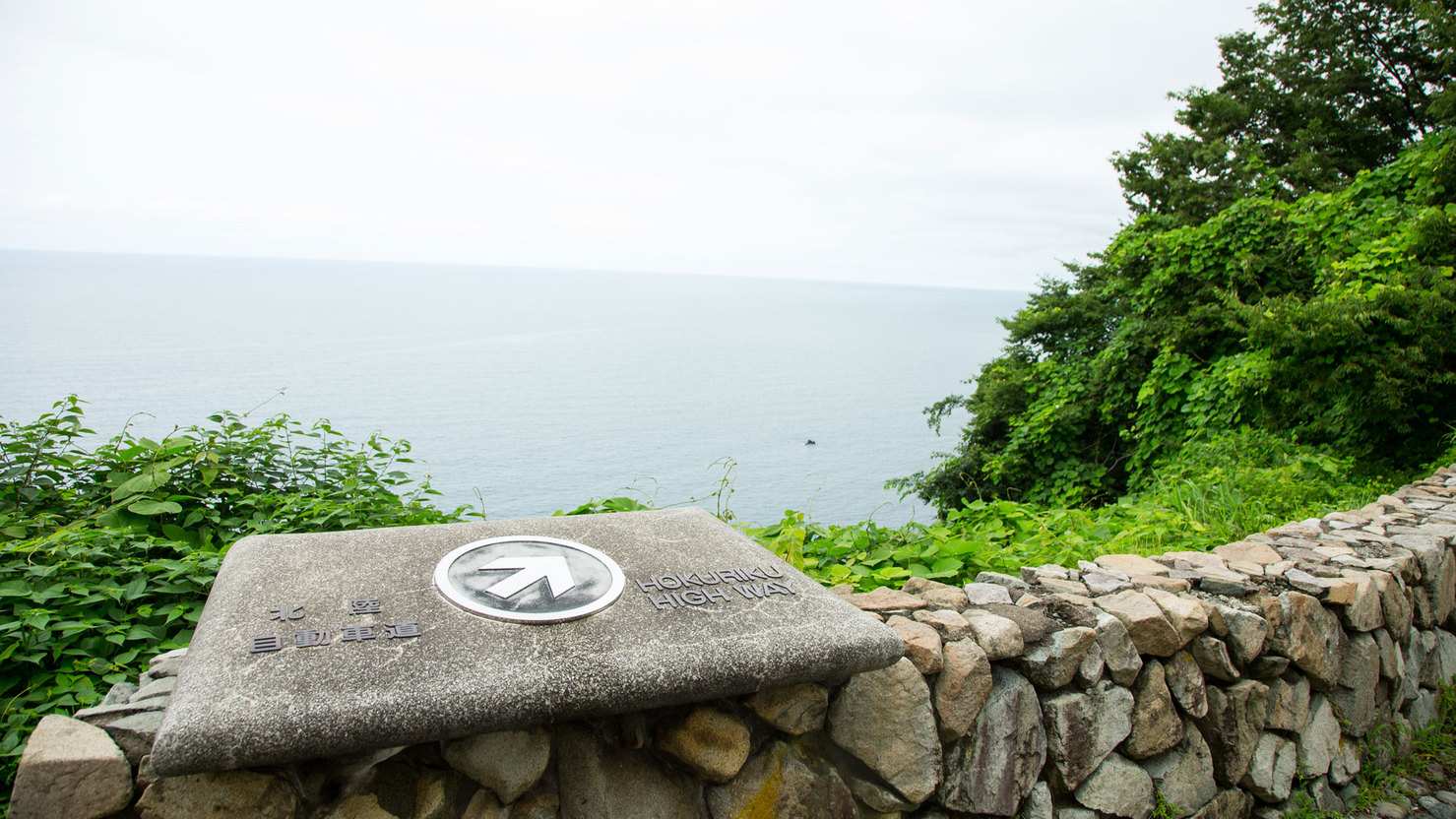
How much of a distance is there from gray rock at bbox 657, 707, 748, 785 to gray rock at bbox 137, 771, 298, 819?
34.8 inches

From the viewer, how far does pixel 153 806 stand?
1.63 m

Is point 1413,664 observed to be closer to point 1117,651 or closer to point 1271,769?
point 1271,769

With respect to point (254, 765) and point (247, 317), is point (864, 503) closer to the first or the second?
point (254, 765)

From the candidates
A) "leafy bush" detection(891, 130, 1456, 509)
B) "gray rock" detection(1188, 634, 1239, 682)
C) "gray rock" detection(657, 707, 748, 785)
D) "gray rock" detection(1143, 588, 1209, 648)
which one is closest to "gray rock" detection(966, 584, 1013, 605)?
"gray rock" detection(1143, 588, 1209, 648)

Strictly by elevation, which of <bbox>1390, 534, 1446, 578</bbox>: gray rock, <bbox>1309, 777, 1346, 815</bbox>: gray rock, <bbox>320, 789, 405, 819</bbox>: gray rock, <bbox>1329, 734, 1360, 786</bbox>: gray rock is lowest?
<bbox>1309, 777, 1346, 815</bbox>: gray rock

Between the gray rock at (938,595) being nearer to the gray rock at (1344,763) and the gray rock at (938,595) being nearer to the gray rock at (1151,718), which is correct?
the gray rock at (1151,718)

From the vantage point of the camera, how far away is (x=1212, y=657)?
2848 mm

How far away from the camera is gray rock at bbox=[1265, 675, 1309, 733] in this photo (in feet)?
9.78

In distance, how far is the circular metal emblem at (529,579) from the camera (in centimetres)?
207

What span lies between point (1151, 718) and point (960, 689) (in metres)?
Answer: 0.86

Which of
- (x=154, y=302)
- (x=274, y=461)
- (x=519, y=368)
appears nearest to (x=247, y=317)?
(x=154, y=302)

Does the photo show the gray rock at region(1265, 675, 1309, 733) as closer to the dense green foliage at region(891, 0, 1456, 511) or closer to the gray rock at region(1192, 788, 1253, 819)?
the gray rock at region(1192, 788, 1253, 819)

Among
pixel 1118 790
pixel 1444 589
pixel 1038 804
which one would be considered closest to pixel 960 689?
pixel 1038 804

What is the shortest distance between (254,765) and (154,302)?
215 ft
